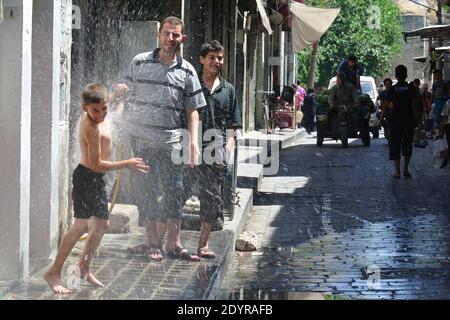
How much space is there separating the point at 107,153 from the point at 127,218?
103 inches

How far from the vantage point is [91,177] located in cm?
712

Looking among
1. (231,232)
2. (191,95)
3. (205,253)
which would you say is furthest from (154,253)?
(231,232)

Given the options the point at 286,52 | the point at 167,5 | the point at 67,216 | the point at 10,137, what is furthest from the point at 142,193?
the point at 286,52

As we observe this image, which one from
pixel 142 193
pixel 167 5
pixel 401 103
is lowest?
pixel 142 193

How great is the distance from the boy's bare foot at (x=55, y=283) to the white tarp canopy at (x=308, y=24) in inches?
959

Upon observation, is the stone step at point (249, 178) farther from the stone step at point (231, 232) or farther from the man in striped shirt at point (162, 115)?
the man in striped shirt at point (162, 115)

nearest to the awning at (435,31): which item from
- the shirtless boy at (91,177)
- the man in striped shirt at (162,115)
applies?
the man in striped shirt at (162,115)

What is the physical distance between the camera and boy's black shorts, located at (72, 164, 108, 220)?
708 centimetres

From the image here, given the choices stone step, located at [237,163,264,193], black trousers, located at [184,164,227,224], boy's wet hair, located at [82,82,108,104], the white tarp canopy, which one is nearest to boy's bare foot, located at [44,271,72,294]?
boy's wet hair, located at [82,82,108,104]

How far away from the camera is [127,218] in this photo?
9711 millimetres

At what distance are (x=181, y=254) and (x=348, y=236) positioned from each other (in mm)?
2806

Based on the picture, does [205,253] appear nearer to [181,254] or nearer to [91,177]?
[181,254]

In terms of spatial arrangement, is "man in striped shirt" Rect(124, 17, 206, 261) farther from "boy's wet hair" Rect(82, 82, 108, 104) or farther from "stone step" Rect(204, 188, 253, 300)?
"boy's wet hair" Rect(82, 82, 108, 104)
